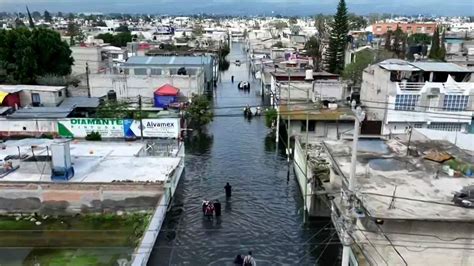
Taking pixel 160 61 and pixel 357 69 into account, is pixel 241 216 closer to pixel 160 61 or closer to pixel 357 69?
pixel 357 69

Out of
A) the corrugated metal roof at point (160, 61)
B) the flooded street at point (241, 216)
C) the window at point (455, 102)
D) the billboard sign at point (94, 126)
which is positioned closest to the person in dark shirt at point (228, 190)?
the flooded street at point (241, 216)

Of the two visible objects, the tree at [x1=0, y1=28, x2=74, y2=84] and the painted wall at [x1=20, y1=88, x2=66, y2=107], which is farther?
the tree at [x1=0, y1=28, x2=74, y2=84]

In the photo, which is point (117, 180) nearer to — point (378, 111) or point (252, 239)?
point (252, 239)

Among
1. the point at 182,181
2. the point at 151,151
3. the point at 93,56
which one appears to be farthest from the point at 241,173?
the point at 93,56

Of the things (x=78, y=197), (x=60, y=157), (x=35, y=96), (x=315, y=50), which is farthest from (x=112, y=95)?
(x=315, y=50)

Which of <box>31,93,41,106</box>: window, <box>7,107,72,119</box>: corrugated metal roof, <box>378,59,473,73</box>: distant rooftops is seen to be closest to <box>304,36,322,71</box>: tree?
<box>378,59,473,73</box>: distant rooftops

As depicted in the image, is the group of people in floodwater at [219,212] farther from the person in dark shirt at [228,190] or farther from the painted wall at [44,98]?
the painted wall at [44,98]

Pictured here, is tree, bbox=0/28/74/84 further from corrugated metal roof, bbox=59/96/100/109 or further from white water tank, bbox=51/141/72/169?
white water tank, bbox=51/141/72/169
